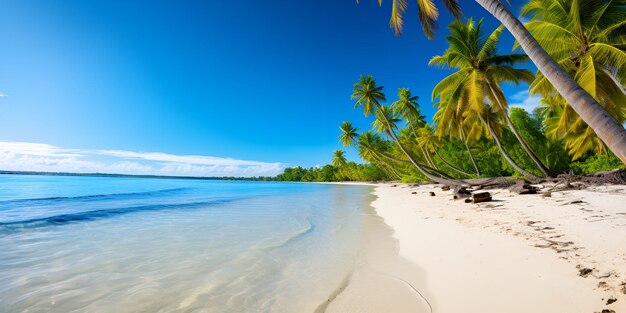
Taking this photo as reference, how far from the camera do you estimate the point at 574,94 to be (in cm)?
334

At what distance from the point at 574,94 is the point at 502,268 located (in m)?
2.40

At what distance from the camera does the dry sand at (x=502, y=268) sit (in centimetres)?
273

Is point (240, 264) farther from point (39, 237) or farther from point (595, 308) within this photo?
point (39, 237)

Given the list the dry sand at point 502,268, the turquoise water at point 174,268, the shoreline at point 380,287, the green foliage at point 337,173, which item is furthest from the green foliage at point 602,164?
the green foliage at point 337,173

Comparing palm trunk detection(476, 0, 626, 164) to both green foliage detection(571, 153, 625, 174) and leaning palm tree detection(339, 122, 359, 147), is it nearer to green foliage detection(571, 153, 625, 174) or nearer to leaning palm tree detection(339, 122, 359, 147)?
green foliage detection(571, 153, 625, 174)

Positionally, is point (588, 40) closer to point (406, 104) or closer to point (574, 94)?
point (574, 94)

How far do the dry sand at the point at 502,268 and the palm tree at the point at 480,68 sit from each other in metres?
10.5

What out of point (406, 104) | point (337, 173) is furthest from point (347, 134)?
point (337, 173)

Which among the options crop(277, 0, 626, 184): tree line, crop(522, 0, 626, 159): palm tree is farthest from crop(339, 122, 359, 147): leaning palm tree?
crop(522, 0, 626, 159): palm tree

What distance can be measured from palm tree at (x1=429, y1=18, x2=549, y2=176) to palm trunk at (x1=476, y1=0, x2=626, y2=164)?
12.0 metres

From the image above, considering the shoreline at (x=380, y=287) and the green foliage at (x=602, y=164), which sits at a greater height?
the green foliage at (x=602, y=164)

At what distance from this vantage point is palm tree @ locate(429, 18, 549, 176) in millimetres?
15227

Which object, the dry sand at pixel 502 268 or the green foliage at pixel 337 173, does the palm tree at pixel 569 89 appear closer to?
the dry sand at pixel 502 268

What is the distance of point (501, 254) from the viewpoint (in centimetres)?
416
